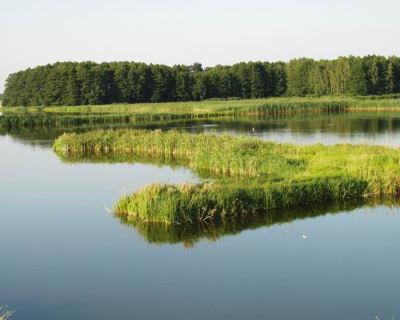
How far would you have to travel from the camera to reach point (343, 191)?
2109cm

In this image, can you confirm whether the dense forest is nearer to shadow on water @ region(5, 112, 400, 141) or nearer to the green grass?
the green grass

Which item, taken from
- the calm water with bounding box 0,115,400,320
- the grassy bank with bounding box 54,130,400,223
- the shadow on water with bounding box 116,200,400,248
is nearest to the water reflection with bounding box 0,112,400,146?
the grassy bank with bounding box 54,130,400,223

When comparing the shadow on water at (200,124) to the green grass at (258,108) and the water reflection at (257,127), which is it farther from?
the green grass at (258,108)

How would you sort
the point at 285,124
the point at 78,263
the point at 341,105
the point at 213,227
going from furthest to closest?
1. the point at 341,105
2. the point at 285,124
3. the point at 213,227
4. the point at 78,263

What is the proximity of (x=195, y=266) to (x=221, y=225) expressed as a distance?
3.47m

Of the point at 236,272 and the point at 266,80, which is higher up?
the point at 266,80

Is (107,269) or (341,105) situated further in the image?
(341,105)

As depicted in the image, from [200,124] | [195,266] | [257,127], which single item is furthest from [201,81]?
[195,266]

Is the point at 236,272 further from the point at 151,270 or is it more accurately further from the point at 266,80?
the point at 266,80

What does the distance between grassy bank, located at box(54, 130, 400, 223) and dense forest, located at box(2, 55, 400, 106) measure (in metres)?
68.6

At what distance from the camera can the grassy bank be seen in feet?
60.8

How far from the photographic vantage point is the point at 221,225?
18.4 m

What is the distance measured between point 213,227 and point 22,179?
15.2 meters

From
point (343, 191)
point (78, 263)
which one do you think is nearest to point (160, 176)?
point (343, 191)
